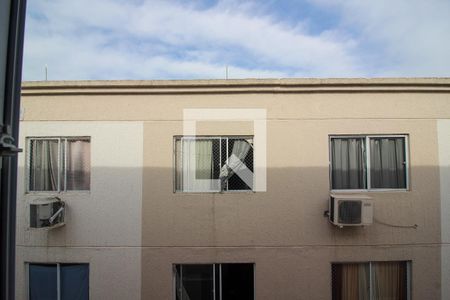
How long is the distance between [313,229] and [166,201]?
275 centimetres

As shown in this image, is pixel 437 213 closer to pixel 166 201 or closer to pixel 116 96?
pixel 166 201

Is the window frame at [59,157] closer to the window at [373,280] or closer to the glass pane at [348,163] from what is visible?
the glass pane at [348,163]

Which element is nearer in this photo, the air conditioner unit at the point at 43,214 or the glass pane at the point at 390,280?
the air conditioner unit at the point at 43,214

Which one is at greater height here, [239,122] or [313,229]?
[239,122]

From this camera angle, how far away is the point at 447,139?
16.4ft

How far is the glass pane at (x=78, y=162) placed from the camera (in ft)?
16.6

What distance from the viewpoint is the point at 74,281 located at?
4.95 meters

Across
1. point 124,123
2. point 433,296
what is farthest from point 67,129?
point 433,296

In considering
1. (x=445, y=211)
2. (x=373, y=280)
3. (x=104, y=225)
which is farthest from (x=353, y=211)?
(x=104, y=225)

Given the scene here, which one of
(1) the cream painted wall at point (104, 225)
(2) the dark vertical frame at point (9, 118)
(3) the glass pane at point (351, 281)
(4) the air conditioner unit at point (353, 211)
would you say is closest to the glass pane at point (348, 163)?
(4) the air conditioner unit at point (353, 211)

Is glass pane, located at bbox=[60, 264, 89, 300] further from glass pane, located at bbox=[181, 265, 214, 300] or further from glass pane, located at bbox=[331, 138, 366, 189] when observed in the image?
glass pane, located at bbox=[331, 138, 366, 189]

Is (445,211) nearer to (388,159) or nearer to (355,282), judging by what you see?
(388,159)

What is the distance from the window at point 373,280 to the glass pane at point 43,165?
5.57 metres

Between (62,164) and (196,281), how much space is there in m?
3.36
